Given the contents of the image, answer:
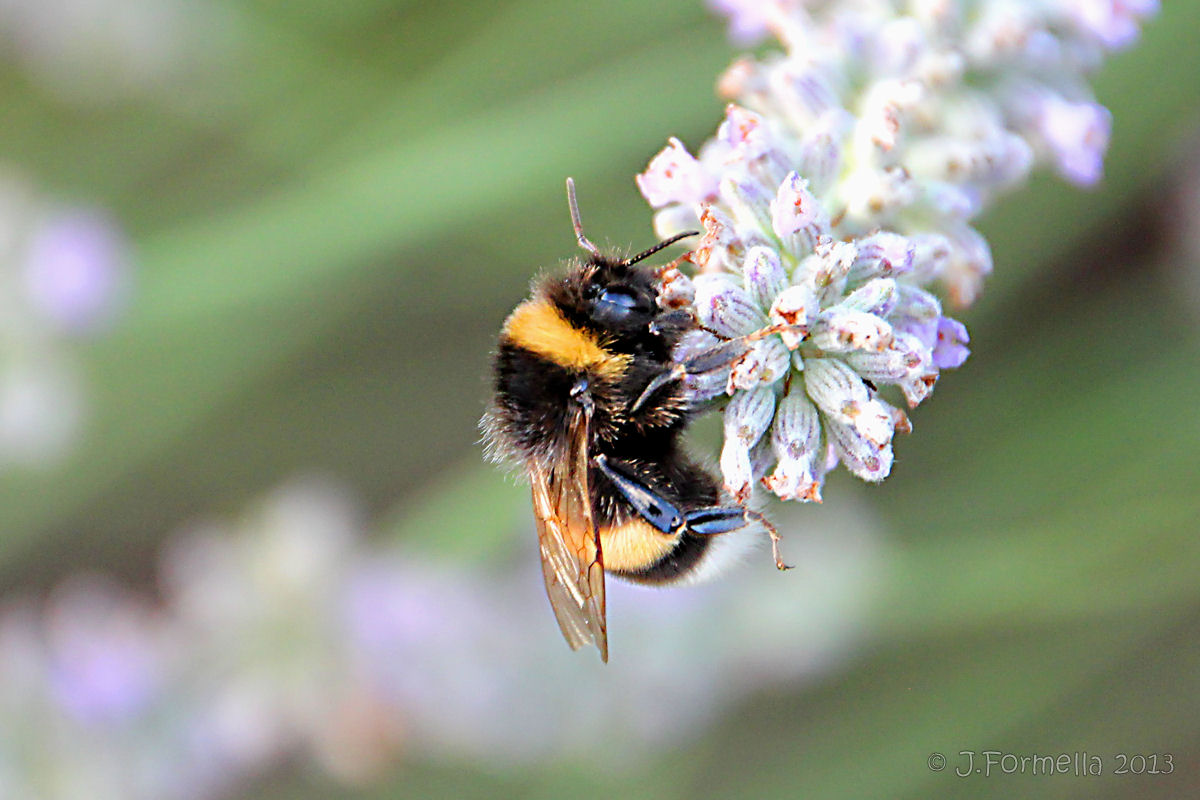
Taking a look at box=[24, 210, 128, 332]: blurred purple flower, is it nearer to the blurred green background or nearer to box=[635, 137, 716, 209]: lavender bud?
the blurred green background

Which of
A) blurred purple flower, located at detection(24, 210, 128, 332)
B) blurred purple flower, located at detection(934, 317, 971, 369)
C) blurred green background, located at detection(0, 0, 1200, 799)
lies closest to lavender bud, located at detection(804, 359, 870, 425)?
blurred purple flower, located at detection(934, 317, 971, 369)

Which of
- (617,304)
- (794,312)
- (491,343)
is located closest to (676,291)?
(617,304)

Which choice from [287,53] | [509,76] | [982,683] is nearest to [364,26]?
[287,53]

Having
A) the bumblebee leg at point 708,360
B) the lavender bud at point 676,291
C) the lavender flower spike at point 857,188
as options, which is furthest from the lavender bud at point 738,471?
the lavender bud at point 676,291

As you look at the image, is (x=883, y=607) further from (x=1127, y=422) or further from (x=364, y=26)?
(x=364, y=26)

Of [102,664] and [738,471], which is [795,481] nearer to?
[738,471]
